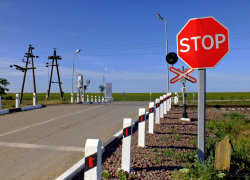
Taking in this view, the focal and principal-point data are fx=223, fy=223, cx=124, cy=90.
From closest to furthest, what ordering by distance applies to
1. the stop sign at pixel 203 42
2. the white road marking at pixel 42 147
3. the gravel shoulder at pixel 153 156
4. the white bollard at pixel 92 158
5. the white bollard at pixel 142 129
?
the white bollard at pixel 92 158 → the stop sign at pixel 203 42 → the gravel shoulder at pixel 153 156 → the white bollard at pixel 142 129 → the white road marking at pixel 42 147

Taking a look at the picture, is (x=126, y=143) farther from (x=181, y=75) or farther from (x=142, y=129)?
(x=181, y=75)

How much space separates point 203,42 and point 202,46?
62 mm

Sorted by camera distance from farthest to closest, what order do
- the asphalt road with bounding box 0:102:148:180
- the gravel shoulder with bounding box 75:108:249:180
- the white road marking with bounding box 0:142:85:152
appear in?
the white road marking with bounding box 0:142:85:152 < the asphalt road with bounding box 0:102:148:180 < the gravel shoulder with bounding box 75:108:249:180

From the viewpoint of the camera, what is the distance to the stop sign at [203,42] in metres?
3.35

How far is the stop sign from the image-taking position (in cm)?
335

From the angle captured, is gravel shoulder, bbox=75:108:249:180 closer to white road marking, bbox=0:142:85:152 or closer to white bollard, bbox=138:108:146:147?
white bollard, bbox=138:108:146:147

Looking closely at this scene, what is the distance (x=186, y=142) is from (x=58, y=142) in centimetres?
369

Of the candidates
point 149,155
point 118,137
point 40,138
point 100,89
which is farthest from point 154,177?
point 100,89

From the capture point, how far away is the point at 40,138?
710 cm

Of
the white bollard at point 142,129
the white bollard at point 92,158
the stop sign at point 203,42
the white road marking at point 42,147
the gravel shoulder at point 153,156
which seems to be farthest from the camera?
the white road marking at point 42,147

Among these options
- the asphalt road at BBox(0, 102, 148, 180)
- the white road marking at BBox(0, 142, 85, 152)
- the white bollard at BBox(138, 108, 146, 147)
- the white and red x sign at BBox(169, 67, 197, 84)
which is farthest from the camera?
the white and red x sign at BBox(169, 67, 197, 84)

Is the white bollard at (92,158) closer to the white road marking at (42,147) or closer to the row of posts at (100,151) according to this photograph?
the row of posts at (100,151)

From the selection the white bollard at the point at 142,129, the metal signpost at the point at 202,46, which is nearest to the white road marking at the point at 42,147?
the white bollard at the point at 142,129

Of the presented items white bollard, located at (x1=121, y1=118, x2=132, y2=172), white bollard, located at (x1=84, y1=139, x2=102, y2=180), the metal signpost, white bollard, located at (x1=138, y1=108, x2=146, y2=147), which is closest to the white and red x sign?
white bollard, located at (x1=138, y1=108, x2=146, y2=147)
